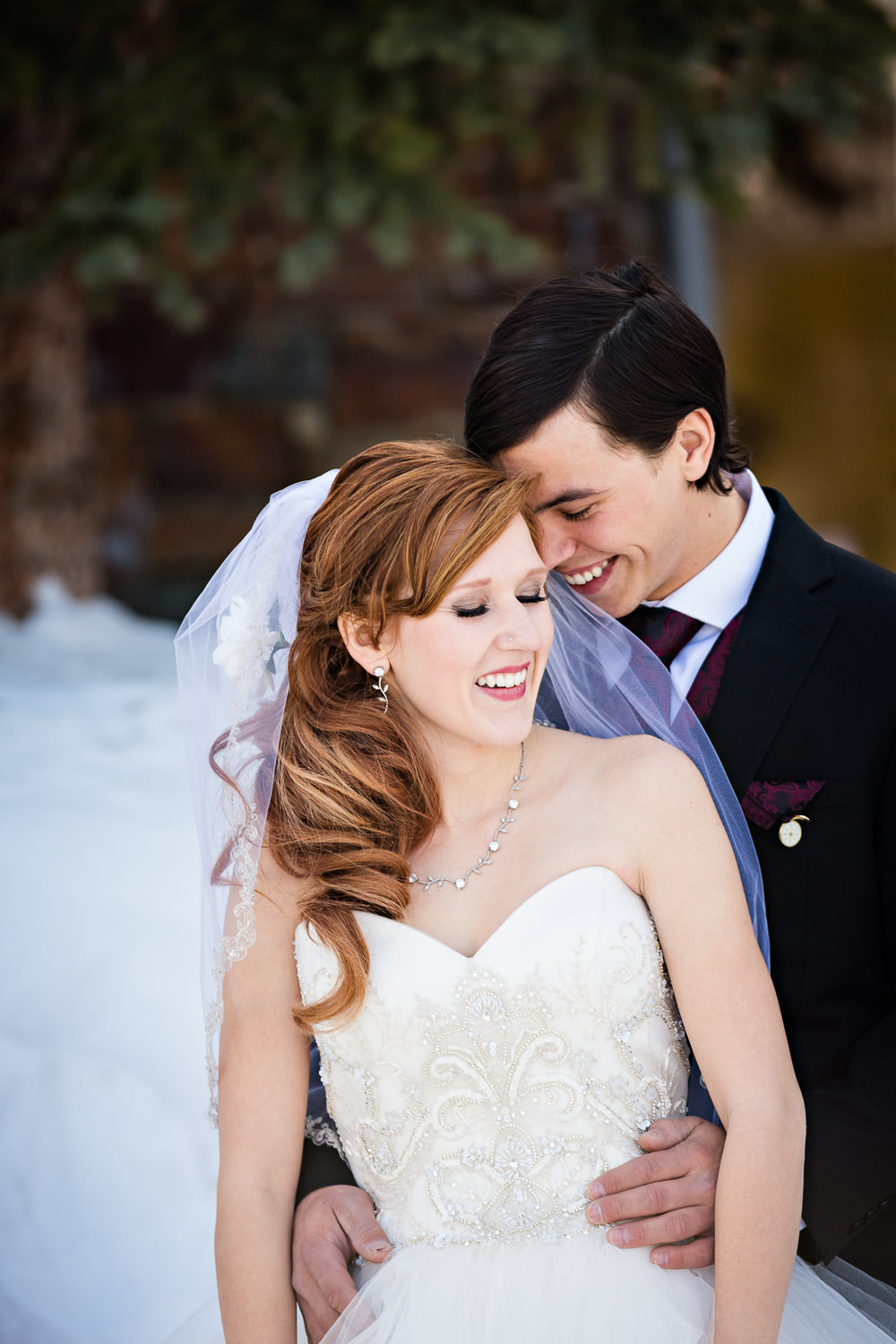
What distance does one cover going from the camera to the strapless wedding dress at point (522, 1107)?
1.66m

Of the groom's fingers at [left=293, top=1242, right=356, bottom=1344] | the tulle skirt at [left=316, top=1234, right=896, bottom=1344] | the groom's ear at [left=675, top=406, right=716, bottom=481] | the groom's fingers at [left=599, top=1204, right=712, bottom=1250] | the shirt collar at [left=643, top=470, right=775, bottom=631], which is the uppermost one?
the groom's ear at [left=675, top=406, right=716, bottom=481]

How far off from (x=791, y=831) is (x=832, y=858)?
7 cm

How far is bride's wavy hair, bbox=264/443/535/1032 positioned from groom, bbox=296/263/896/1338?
140 millimetres

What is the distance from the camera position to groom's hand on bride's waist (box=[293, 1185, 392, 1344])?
5.61 ft

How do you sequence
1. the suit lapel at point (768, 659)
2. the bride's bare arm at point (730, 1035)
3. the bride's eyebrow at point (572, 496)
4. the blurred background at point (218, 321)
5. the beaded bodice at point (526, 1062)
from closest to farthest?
the bride's bare arm at point (730, 1035) < the beaded bodice at point (526, 1062) < the suit lapel at point (768, 659) < the bride's eyebrow at point (572, 496) < the blurred background at point (218, 321)

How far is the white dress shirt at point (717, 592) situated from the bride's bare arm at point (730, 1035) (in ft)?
0.78

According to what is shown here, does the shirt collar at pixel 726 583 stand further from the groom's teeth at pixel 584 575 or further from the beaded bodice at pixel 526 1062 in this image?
the beaded bodice at pixel 526 1062

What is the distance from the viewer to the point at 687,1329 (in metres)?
1.60

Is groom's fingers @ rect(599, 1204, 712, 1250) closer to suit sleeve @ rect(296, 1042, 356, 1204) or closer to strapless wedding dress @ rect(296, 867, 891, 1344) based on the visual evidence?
strapless wedding dress @ rect(296, 867, 891, 1344)

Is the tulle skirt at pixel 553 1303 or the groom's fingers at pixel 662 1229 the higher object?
the groom's fingers at pixel 662 1229

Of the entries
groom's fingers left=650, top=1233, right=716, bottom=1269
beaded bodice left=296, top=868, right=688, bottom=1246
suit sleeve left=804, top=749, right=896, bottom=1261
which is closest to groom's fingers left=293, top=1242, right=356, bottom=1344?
beaded bodice left=296, top=868, right=688, bottom=1246

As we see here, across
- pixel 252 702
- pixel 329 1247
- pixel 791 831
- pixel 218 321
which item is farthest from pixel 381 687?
pixel 218 321

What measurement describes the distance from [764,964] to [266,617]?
884mm

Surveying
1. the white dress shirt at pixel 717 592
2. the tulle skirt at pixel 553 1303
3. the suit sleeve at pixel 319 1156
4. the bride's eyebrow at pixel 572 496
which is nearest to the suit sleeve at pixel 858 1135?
the tulle skirt at pixel 553 1303
